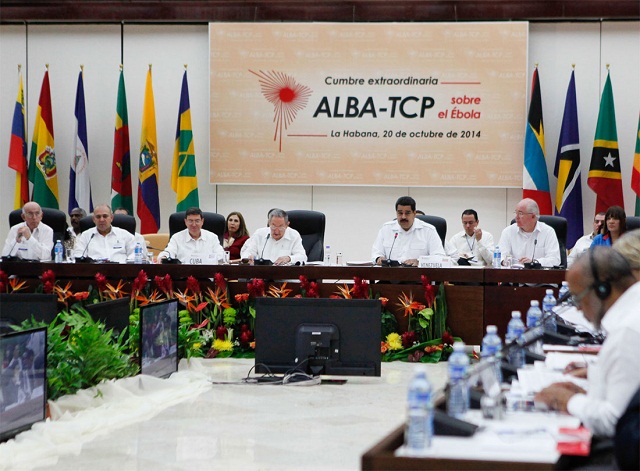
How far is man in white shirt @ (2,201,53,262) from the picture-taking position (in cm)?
741

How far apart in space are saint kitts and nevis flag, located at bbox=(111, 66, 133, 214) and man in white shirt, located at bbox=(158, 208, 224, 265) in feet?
8.13

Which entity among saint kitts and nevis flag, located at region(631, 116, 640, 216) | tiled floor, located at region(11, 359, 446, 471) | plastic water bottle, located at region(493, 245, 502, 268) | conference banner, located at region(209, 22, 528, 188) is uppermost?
conference banner, located at region(209, 22, 528, 188)

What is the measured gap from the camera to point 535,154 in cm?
923

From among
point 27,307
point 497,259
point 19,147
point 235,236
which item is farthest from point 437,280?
point 19,147

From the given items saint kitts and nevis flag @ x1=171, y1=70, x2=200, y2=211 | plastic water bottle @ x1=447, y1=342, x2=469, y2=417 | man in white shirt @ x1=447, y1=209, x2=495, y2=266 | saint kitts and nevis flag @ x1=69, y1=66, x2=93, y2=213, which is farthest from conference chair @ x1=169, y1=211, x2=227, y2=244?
plastic water bottle @ x1=447, y1=342, x2=469, y2=417

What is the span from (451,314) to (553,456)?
4.54 metres

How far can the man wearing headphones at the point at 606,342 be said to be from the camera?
203 centimetres

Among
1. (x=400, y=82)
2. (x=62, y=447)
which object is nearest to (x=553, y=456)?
(x=62, y=447)

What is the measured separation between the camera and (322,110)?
9680 millimetres

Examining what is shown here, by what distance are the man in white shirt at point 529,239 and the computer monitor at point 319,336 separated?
7.53 feet

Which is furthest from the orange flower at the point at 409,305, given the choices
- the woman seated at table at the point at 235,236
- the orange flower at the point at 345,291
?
the woman seated at table at the point at 235,236

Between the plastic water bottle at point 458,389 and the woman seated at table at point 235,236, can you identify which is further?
the woman seated at table at point 235,236

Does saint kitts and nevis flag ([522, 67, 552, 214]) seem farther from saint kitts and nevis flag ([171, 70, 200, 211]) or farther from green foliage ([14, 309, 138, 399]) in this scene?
green foliage ([14, 309, 138, 399])

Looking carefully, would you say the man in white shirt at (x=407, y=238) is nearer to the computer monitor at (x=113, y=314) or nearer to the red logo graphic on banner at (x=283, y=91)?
the computer monitor at (x=113, y=314)
